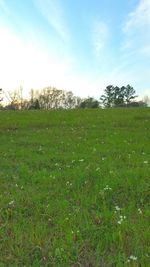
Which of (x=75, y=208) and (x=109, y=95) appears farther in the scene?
(x=109, y=95)

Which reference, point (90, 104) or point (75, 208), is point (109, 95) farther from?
point (75, 208)

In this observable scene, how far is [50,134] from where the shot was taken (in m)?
19.2

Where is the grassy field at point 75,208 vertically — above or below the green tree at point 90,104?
below

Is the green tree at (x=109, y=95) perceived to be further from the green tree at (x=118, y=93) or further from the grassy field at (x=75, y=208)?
the grassy field at (x=75, y=208)

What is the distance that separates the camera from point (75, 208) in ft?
22.7

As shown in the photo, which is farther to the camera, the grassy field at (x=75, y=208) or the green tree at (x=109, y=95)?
the green tree at (x=109, y=95)

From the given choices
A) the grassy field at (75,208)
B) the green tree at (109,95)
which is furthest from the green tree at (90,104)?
the grassy field at (75,208)

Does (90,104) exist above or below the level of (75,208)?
above

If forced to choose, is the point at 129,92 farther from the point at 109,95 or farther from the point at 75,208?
the point at 75,208

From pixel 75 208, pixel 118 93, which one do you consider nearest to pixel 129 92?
pixel 118 93

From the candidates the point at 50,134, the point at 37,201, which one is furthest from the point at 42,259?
the point at 50,134

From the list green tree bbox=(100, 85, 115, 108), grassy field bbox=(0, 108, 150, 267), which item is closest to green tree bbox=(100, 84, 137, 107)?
green tree bbox=(100, 85, 115, 108)

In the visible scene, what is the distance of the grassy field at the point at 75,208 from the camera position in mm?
5258

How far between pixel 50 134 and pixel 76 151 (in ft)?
19.3
